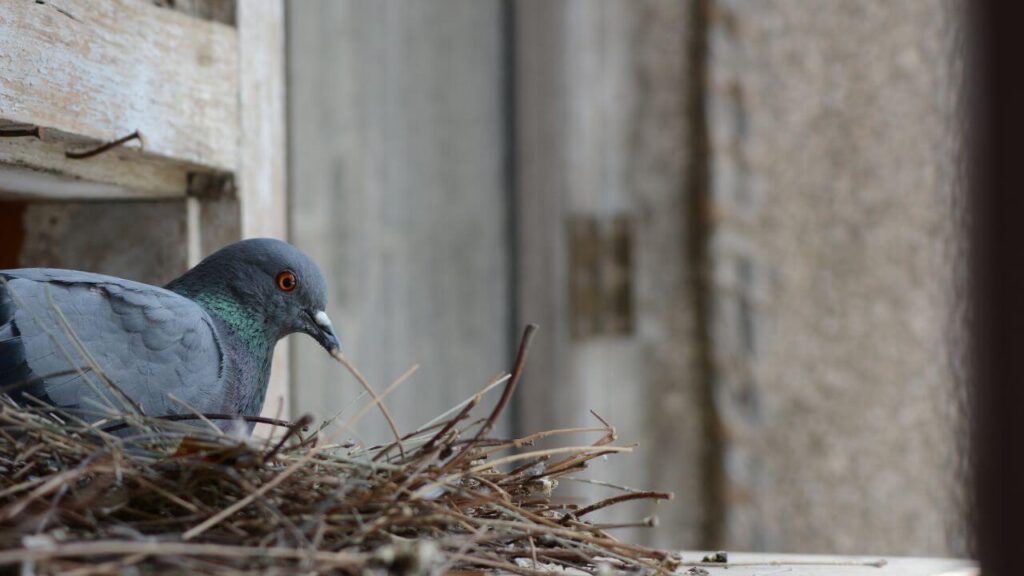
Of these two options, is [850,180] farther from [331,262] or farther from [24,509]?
[24,509]

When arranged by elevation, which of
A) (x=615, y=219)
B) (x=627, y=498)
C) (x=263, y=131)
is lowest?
(x=627, y=498)

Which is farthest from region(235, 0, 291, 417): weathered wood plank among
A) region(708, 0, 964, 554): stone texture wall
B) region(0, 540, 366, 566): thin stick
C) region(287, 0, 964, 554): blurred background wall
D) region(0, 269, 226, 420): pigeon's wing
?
region(708, 0, 964, 554): stone texture wall

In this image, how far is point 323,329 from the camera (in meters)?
1.52

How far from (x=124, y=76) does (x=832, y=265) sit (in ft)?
10.0

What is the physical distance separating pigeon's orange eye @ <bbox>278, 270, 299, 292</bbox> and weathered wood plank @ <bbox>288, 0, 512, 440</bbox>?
1112mm

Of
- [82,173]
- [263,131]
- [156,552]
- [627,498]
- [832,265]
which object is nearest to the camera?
[156,552]

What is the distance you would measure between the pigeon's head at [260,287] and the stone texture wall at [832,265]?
255cm

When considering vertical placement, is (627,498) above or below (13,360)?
below

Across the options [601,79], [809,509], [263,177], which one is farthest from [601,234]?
[263,177]

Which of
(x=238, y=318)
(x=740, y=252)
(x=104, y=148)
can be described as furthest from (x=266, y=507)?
(x=740, y=252)

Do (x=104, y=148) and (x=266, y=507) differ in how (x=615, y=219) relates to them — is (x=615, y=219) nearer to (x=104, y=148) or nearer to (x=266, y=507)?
(x=104, y=148)

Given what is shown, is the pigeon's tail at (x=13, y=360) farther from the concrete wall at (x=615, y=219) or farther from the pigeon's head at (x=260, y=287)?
the concrete wall at (x=615, y=219)

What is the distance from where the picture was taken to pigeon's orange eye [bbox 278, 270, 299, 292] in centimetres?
148

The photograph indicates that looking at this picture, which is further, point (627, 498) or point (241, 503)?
point (627, 498)
